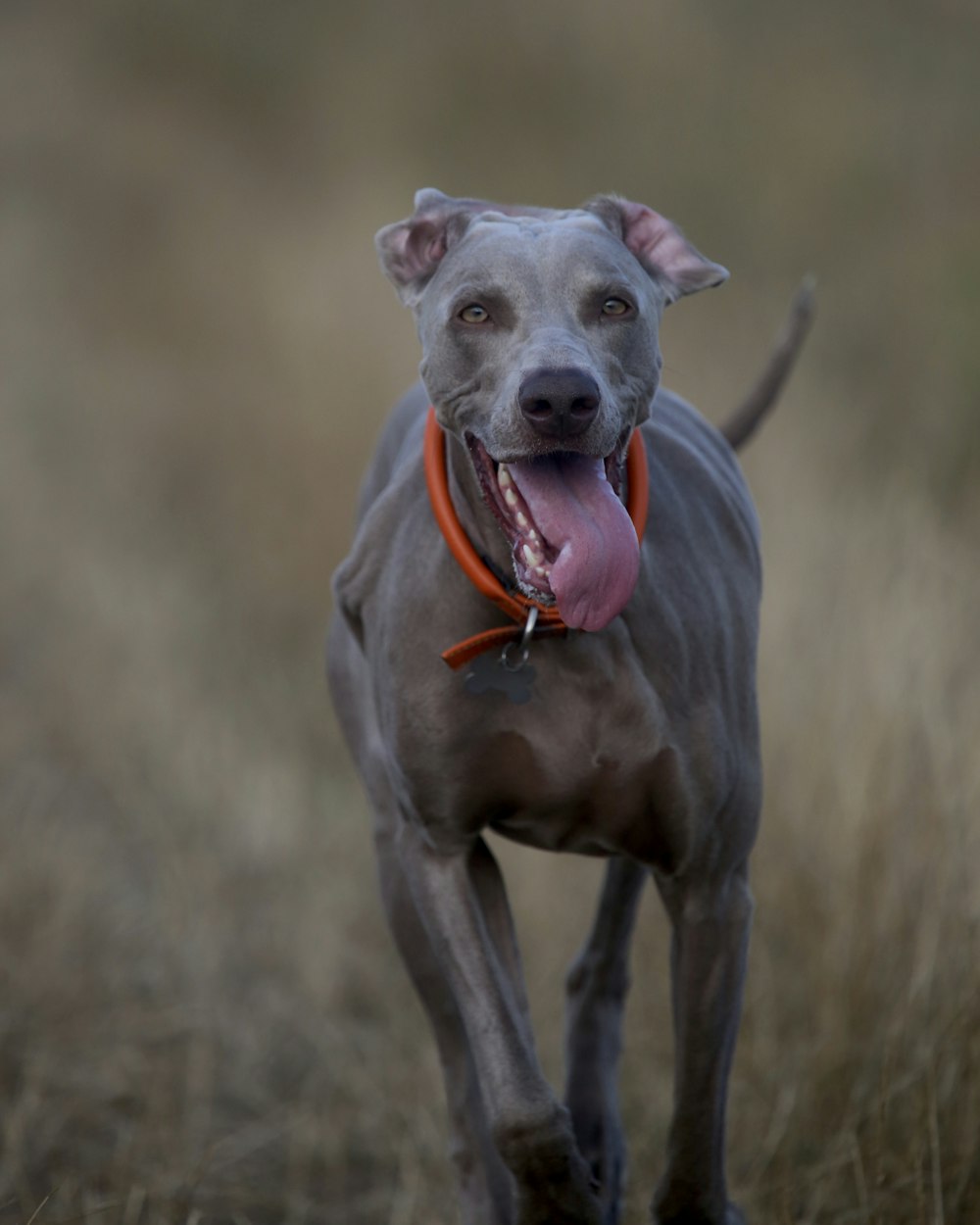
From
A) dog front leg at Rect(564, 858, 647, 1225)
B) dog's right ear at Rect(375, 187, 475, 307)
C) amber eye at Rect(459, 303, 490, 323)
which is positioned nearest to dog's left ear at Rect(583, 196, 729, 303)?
dog's right ear at Rect(375, 187, 475, 307)

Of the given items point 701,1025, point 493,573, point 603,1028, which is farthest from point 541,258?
point 603,1028

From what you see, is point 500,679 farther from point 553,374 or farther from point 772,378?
point 772,378

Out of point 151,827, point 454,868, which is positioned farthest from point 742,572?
point 151,827

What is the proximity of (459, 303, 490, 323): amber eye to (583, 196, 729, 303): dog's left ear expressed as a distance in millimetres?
336

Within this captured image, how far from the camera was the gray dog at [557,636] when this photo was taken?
304cm

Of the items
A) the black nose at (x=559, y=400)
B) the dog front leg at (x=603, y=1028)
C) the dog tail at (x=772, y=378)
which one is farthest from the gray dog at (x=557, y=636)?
the dog tail at (x=772, y=378)

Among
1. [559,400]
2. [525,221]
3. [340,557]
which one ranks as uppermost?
[525,221]

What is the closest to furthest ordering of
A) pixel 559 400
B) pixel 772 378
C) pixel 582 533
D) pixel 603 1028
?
pixel 559 400 → pixel 582 533 → pixel 603 1028 → pixel 772 378

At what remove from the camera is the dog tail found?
420 cm

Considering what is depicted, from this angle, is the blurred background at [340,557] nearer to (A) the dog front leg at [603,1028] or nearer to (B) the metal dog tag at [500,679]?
(A) the dog front leg at [603,1028]

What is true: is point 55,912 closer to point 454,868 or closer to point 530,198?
point 454,868

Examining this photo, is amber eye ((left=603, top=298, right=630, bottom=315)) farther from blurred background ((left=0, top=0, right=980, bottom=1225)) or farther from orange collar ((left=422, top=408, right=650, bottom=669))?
blurred background ((left=0, top=0, right=980, bottom=1225))

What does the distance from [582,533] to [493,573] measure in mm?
339

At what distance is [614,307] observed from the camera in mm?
3082
